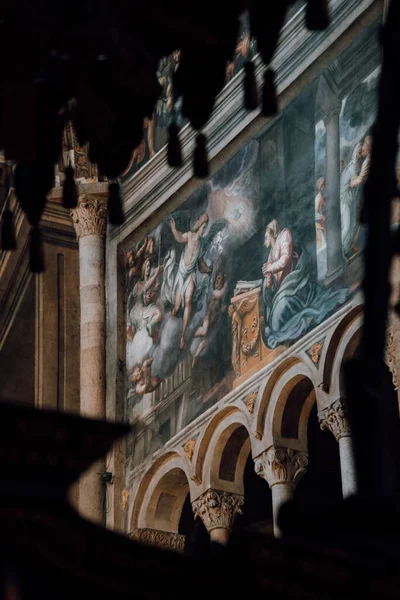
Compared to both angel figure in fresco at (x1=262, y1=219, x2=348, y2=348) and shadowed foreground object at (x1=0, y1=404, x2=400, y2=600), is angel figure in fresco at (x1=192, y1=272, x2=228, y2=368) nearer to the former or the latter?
angel figure in fresco at (x1=262, y1=219, x2=348, y2=348)

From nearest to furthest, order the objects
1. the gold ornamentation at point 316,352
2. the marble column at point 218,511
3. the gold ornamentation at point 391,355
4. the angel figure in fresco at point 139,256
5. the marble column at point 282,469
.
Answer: the gold ornamentation at point 391,355, the gold ornamentation at point 316,352, the marble column at point 282,469, the marble column at point 218,511, the angel figure in fresco at point 139,256

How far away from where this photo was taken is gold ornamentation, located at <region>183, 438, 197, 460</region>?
1536 cm

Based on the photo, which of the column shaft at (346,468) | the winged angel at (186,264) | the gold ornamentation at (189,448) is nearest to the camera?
the column shaft at (346,468)

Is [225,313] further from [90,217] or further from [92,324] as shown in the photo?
→ [90,217]

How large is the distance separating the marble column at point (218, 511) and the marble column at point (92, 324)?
181 cm

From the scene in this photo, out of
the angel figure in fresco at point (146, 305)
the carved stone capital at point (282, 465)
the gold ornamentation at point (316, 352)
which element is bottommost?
the carved stone capital at point (282, 465)

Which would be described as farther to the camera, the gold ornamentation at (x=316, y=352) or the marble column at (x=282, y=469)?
the marble column at (x=282, y=469)

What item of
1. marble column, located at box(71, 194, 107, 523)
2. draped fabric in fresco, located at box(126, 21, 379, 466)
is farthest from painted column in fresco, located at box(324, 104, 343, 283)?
marble column, located at box(71, 194, 107, 523)

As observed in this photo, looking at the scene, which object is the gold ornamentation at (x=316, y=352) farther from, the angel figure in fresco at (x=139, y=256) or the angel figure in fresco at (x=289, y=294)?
the angel figure in fresco at (x=139, y=256)

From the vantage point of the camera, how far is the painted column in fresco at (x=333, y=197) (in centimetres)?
1360

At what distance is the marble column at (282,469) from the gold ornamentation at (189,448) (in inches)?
54.7

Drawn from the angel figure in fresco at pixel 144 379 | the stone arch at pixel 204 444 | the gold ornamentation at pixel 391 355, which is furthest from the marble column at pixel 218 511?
the gold ornamentation at pixel 391 355

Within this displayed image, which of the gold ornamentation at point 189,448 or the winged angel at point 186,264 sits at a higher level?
the winged angel at point 186,264

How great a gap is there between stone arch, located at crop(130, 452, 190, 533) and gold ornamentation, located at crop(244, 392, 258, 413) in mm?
1682
